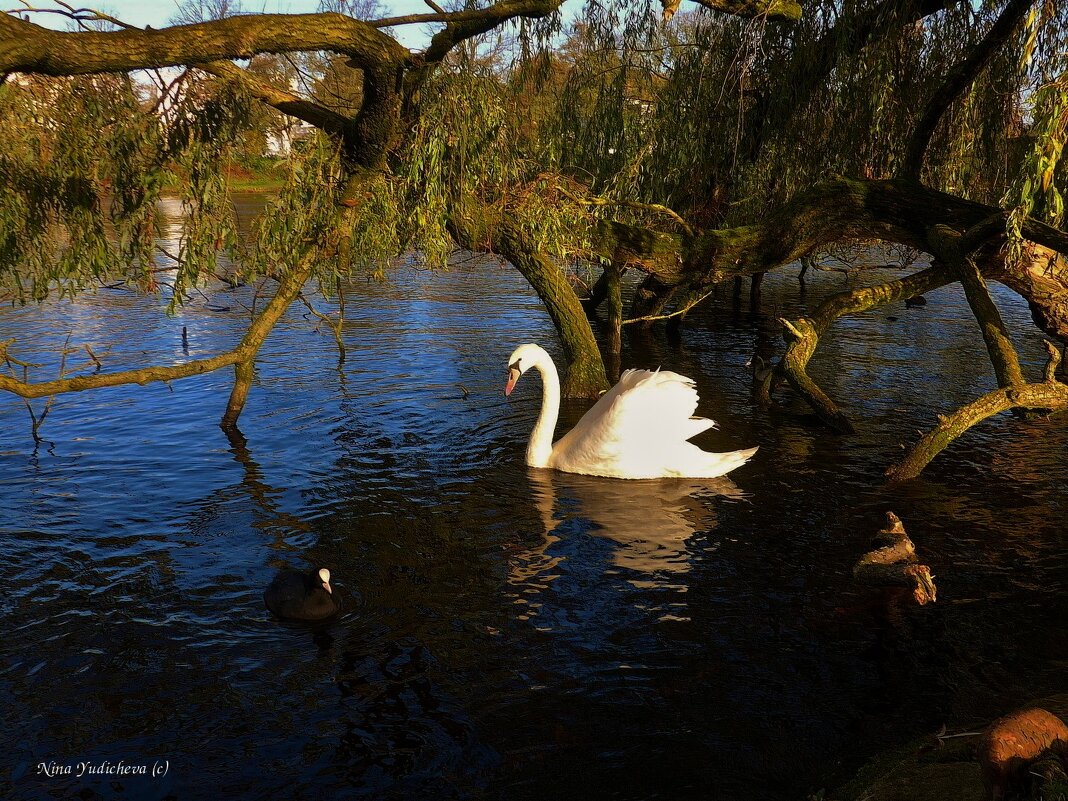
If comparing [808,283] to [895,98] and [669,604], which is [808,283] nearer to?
[895,98]

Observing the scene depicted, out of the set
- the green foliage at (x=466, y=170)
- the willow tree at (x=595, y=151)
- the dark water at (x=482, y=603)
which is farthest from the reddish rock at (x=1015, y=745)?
the green foliage at (x=466, y=170)

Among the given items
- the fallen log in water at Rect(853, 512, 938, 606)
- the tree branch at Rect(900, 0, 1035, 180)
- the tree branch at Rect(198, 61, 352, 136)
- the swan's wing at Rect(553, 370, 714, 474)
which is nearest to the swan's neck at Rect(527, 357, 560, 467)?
the swan's wing at Rect(553, 370, 714, 474)

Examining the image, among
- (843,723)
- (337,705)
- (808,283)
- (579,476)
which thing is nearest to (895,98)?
(579,476)

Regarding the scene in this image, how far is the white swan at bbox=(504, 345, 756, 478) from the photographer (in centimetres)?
1072

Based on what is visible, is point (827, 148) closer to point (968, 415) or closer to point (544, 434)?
point (968, 415)

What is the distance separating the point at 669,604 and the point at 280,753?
10.8 feet

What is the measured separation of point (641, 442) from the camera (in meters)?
10.7

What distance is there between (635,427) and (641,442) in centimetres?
18

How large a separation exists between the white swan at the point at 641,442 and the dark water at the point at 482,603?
0.86 ft

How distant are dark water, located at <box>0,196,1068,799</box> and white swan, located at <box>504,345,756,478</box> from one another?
264mm

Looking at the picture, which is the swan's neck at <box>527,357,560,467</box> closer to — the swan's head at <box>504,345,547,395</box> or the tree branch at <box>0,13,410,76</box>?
the swan's head at <box>504,345,547,395</box>

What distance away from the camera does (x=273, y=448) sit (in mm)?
11531

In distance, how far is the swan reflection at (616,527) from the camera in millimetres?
8273

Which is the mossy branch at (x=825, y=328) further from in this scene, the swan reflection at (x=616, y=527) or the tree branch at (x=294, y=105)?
the tree branch at (x=294, y=105)
